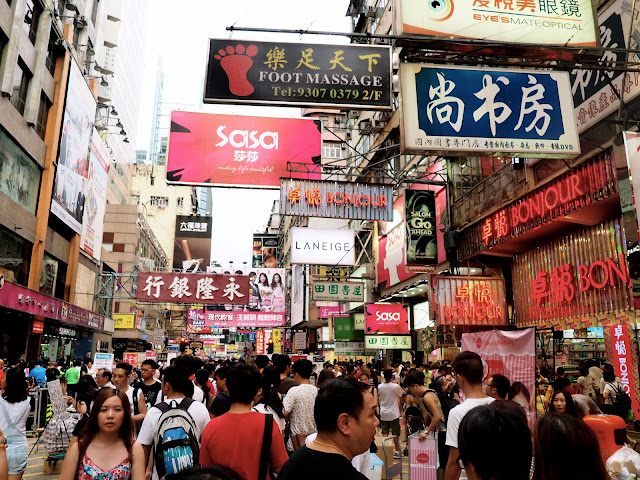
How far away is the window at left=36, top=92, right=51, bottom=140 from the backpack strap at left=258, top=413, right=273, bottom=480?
87.0 feet

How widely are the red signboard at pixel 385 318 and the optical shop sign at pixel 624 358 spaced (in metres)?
10.6

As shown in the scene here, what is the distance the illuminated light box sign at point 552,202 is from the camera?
889 centimetres

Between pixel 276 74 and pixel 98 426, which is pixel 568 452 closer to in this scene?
pixel 98 426

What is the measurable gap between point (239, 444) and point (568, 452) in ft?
7.09

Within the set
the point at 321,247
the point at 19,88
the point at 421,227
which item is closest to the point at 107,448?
the point at 421,227

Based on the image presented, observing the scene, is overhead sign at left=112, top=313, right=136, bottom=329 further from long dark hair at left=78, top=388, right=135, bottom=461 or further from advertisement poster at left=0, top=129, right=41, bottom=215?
long dark hair at left=78, top=388, right=135, bottom=461

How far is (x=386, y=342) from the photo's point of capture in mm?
21016

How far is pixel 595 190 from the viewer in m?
9.02

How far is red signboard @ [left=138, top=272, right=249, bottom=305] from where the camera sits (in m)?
24.6

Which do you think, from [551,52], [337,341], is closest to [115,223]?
[337,341]

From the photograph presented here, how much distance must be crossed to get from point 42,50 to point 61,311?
12.1 metres

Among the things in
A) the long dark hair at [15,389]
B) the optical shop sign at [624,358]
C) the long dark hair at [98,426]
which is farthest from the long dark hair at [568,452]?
the optical shop sign at [624,358]

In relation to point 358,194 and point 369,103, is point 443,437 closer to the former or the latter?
point 369,103

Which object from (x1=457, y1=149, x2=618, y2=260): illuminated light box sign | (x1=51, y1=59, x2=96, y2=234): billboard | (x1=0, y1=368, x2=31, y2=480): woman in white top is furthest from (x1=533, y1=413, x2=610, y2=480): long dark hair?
(x1=51, y1=59, x2=96, y2=234): billboard
